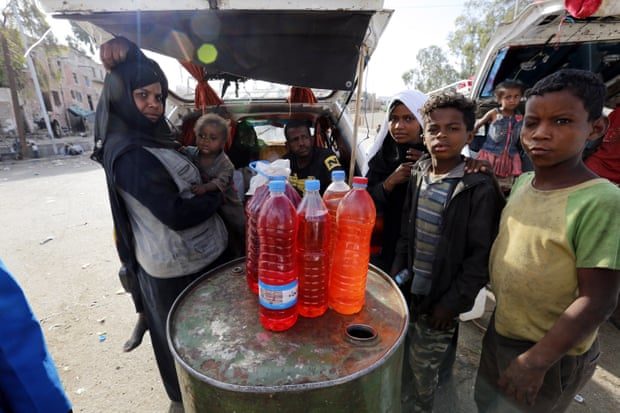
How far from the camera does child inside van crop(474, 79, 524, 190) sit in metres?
3.79

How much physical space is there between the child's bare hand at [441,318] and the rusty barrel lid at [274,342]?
1.29ft

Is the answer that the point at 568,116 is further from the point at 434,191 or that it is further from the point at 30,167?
the point at 30,167

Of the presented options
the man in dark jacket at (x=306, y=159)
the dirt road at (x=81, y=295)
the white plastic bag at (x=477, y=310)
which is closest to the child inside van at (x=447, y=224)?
the man in dark jacket at (x=306, y=159)

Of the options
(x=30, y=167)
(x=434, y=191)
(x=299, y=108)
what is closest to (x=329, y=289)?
(x=434, y=191)

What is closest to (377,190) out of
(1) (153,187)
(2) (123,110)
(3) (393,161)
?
(3) (393,161)

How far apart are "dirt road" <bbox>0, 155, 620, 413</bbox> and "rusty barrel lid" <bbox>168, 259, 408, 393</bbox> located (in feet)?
5.20

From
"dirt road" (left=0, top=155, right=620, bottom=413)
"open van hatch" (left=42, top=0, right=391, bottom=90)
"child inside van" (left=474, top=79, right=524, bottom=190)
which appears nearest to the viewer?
"open van hatch" (left=42, top=0, right=391, bottom=90)

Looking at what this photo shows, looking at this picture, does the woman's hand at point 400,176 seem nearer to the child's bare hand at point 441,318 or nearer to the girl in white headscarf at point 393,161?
the girl in white headscarf at point 393,161

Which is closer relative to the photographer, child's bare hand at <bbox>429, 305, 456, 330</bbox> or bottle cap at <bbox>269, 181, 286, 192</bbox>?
bottle cap at <bbox>269, 181, 286, 192</bbox>

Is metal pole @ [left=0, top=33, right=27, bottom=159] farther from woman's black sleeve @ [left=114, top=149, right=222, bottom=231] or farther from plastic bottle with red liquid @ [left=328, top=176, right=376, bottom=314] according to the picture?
plastic bottle with red liquid @ [left=328, top=176, right=376, bottom=314]

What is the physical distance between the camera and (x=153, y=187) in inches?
66.6

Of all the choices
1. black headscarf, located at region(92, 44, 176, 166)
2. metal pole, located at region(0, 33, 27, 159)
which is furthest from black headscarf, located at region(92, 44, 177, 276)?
metal pole, located at region(0, 33, 27, 159)

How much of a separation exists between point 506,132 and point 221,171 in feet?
11.9

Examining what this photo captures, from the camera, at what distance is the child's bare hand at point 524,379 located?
1.29 meters
